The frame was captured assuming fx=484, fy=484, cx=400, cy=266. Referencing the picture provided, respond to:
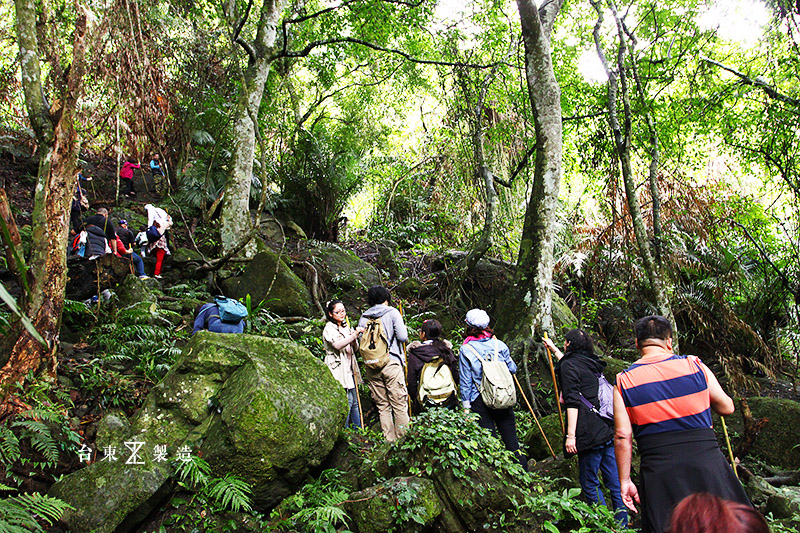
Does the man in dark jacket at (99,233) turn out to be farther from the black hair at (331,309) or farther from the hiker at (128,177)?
the black hair at (331,309)

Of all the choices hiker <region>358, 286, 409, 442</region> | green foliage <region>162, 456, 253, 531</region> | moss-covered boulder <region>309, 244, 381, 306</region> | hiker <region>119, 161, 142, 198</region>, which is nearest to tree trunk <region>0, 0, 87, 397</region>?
green foliage <region>162, 456, 253, 531</region>

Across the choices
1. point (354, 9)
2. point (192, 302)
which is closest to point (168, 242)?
point (192, 302)

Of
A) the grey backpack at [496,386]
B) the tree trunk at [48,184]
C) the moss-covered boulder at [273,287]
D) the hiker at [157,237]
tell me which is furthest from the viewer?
the hiker at [157,237]

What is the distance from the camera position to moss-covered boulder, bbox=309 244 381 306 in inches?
399

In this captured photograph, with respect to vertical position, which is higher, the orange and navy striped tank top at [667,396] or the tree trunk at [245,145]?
the tree trunk at [245,145]

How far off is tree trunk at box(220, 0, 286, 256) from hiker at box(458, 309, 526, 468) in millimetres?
6681

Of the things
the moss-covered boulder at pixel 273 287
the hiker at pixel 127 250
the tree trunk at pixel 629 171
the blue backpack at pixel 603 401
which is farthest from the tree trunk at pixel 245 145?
the blue backpack at pixel 603 401

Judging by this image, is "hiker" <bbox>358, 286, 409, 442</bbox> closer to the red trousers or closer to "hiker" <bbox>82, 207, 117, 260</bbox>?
"hiker" <bbox>82, 207, 117, 260</bbox>

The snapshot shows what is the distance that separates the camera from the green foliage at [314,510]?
12.4ft

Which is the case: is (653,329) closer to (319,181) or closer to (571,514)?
(571,514)

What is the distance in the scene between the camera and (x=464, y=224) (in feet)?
40.4

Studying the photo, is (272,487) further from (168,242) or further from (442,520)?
(168,242)

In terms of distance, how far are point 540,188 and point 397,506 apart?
5509 millimetres

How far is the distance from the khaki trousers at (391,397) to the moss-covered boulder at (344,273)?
434 centimetres
